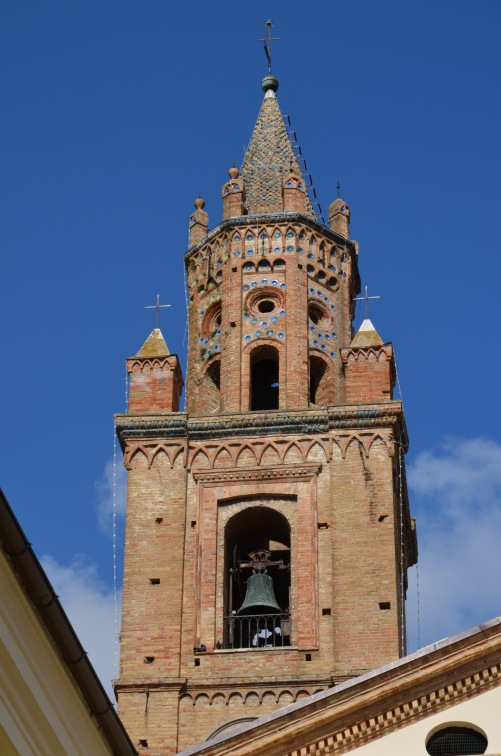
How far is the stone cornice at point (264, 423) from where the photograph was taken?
30.7 meters

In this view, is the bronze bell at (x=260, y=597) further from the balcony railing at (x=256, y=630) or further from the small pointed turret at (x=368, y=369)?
the small pointed turret at (x=368, y=369)

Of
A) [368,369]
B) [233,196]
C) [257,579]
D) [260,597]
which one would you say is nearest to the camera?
[260,597]

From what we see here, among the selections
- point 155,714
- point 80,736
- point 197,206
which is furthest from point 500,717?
point 197,206

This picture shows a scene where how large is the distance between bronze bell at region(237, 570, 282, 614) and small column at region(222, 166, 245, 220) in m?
7.84

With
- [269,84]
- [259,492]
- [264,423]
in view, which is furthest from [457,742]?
[269,84]

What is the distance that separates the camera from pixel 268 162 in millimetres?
36438

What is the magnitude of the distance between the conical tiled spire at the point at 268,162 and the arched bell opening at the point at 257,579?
6.62 metres

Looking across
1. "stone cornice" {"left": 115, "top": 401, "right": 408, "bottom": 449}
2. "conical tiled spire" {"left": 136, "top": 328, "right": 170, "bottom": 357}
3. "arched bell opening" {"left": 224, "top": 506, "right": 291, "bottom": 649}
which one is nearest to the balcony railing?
"arched bell opening" {"left": 224, "top": 506, "right": 291, "bottom": 649}

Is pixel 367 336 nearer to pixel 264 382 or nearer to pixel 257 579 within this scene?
pixel 264 382

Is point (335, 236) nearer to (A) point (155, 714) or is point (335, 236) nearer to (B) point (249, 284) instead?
(B) point (249, 284)

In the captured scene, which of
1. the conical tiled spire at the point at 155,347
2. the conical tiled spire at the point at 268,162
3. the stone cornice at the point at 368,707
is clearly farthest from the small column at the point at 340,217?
the stone cornice at the point at 368,707

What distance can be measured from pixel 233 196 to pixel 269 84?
16.0 ft

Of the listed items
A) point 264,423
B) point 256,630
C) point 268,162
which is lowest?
point 256,630

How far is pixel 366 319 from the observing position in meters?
33.2
